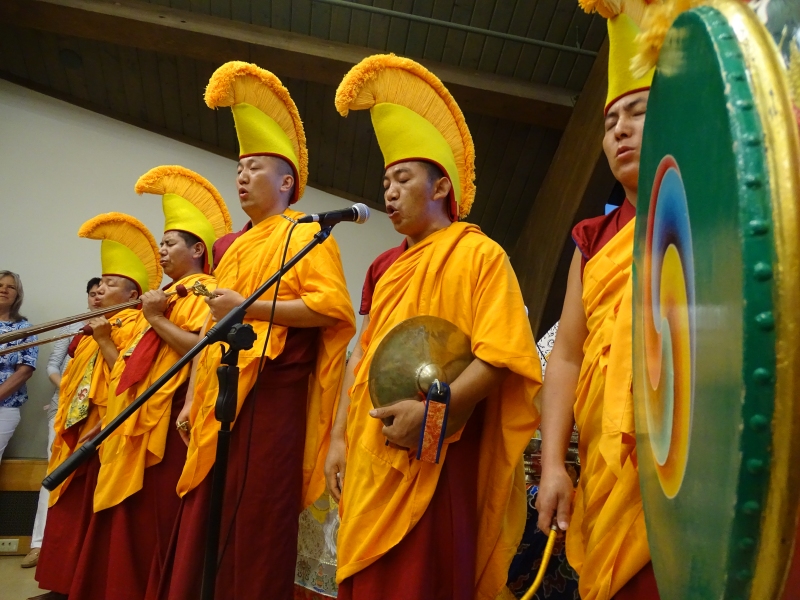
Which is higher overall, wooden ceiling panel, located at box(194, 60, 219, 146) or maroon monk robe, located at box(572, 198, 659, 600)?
wooden ceiling panel, located at box(194, 60, 219, 146)

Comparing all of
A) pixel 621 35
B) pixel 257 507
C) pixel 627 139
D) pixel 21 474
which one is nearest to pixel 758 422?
pixel 627 139

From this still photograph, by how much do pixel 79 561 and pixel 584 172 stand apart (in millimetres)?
3229

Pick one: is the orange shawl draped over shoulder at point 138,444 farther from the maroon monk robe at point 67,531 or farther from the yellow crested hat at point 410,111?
the yellow crested hat at point 410,111

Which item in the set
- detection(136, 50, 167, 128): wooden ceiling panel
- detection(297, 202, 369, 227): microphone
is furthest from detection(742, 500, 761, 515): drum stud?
detection(136, 50, 167, 128): wooden ceiling panel

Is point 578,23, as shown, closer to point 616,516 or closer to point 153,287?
point 153,287

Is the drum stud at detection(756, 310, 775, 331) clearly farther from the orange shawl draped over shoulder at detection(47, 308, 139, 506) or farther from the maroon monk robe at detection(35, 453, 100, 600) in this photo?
the orange shawl draped over shoulder at detection(47, 308, 139, 506)

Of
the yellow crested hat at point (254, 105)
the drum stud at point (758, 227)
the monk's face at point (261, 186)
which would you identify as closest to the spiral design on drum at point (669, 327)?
the drum stud at point (758, 227)

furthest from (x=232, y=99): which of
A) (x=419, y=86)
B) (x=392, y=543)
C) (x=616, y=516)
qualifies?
(x=616, y=516)

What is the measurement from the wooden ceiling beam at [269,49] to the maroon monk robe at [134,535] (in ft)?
8.74

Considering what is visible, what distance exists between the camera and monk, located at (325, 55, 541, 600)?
4.66ft

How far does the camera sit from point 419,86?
2088 millimetres

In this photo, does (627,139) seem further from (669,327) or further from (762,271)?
(762,271)

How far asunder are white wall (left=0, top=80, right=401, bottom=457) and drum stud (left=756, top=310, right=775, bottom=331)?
17.0 feet

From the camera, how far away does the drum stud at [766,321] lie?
414mm
